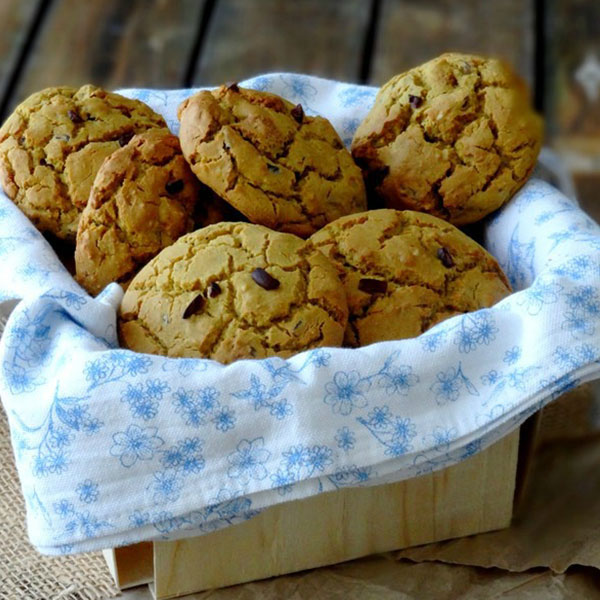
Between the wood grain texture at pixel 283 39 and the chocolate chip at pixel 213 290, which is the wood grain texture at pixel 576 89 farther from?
the chocolate chip at pixel 213 290

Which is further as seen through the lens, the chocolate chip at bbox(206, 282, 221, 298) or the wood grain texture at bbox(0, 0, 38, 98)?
the wood grain texture at bbox(0, 0, 38, 98)

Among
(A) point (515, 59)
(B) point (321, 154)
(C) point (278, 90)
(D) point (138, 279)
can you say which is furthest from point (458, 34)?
(D) point (138, 279)

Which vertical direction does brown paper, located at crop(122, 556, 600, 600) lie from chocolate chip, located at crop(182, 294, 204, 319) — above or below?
below

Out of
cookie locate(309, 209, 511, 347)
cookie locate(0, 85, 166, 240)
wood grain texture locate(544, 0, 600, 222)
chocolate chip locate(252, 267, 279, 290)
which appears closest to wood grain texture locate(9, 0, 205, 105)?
wood grain texture locate(544, 0, 600, 222)

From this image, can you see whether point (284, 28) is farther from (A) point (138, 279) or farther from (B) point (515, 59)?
(A) point (138, 279)

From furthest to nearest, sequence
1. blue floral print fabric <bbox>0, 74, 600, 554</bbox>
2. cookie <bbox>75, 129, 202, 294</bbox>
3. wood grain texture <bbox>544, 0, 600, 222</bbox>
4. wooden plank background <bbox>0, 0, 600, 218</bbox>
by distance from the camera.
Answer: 1. wooden plank background <bbox>0, 0, 600, 218</bbox>
2. wood grain texture <bbox>544, 0, 600, 222</bbox>
3. cookie <bbox>75, 129, 202, 294</bbox>
4. blue floral print fabric <bbox>0, 74, 600, 554</bbox>

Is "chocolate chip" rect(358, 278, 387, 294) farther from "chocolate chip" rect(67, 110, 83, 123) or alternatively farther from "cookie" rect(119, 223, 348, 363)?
"chocolate chip" rect(67, 110, 83, 123)
